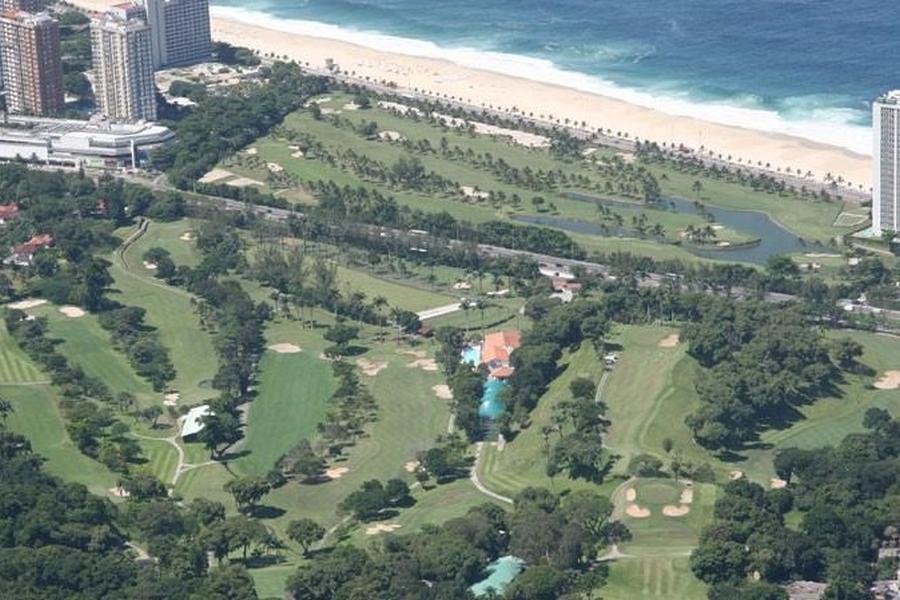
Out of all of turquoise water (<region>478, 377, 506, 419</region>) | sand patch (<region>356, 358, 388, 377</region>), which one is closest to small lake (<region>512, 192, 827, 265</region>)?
turquoise water (<region>478, 377, 506, 419</region>)

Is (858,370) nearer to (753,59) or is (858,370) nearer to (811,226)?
(811,226)

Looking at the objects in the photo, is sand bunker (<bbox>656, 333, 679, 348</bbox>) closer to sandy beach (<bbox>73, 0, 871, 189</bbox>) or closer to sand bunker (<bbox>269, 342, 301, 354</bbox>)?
sand bunker (<bbox>269, 342, 301, 354</bbox>)

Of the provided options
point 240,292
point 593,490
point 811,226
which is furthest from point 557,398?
point 811,226

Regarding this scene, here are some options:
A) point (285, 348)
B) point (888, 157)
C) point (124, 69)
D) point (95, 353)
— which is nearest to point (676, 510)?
Result: point (285, 348)

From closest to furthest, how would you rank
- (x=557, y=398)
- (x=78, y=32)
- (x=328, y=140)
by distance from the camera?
1. (x=557, y=398)
2. (x=328, y=140)
3. (x=78, y=32)

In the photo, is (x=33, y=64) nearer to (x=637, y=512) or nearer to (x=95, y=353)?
(x=95, y=353)

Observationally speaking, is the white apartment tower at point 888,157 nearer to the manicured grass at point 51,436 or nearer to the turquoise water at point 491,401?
the turquoise water at point 491,401

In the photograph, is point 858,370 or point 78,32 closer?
point 858,370
